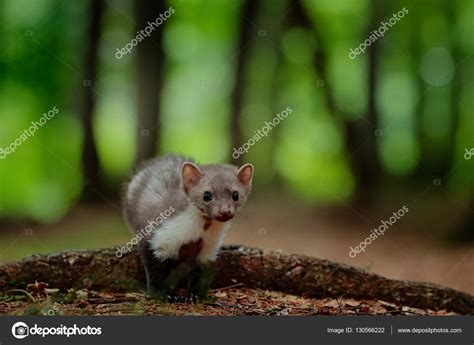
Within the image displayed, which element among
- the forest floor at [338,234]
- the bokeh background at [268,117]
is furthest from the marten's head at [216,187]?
the forest floor at [338,234]

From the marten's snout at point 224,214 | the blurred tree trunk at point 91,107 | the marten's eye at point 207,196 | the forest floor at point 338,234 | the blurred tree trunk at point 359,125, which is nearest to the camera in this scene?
the marten's snout at point 224,214

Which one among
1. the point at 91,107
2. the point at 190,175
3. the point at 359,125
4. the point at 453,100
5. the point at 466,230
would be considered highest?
the point at 453,100

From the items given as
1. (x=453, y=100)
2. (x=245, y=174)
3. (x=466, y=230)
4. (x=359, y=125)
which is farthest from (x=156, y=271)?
(x=453, y=100)

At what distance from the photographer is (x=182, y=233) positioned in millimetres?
4328

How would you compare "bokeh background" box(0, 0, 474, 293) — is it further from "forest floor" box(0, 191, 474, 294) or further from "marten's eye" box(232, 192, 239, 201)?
"marten's eye" box(232, 192, 239, 201)

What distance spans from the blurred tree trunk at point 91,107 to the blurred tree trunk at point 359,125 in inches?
71.2

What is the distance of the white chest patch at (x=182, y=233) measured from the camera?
4.32 metres

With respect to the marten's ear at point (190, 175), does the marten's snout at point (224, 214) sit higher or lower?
lower

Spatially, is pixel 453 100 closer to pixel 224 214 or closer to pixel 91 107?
pixel 224 214

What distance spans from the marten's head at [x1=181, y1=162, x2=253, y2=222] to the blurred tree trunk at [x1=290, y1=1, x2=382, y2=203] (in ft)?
6.45

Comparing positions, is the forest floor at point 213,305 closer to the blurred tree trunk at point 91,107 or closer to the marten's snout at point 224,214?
the marten's snout at point 224,214

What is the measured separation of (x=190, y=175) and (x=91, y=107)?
1787mm

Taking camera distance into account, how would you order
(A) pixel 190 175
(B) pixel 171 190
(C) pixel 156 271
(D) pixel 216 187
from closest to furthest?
(D) pixel 216 187 < (A) pixel 190 175 < (C) pixel 156 271 < (B) pixel 171 190

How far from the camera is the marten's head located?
4137 millimetres
